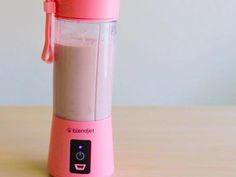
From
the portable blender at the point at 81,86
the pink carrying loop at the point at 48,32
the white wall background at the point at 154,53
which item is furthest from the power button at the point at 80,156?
the white wall background at the point at 154,53

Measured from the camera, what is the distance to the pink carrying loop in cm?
59

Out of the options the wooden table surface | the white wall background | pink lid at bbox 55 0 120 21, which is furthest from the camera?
the white wall background

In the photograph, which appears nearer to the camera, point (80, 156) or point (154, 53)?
point (80, 156)

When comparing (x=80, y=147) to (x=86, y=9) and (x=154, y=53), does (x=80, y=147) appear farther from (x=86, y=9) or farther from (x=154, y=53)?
(x=154, y=53)

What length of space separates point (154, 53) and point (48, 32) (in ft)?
2.21

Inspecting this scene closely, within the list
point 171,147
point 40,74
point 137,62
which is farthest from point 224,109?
point 40,74

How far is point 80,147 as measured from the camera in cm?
62

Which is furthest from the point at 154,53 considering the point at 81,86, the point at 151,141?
the point at 81,86

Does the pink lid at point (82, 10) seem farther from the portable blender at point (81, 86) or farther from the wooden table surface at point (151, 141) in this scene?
the wooden table surface at point (151, 141)

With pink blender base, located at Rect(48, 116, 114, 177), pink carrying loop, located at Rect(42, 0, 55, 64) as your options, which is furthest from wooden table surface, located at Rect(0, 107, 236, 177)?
pink carrying loop, located at Rect(42, 0, 55, 64)

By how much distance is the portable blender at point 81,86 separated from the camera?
1.94 ft

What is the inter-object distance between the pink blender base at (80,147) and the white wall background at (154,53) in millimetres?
600

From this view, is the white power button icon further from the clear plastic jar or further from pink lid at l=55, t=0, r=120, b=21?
pink lid at l=55, t=0, r=120, b=21

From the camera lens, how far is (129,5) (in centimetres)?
→ 120
